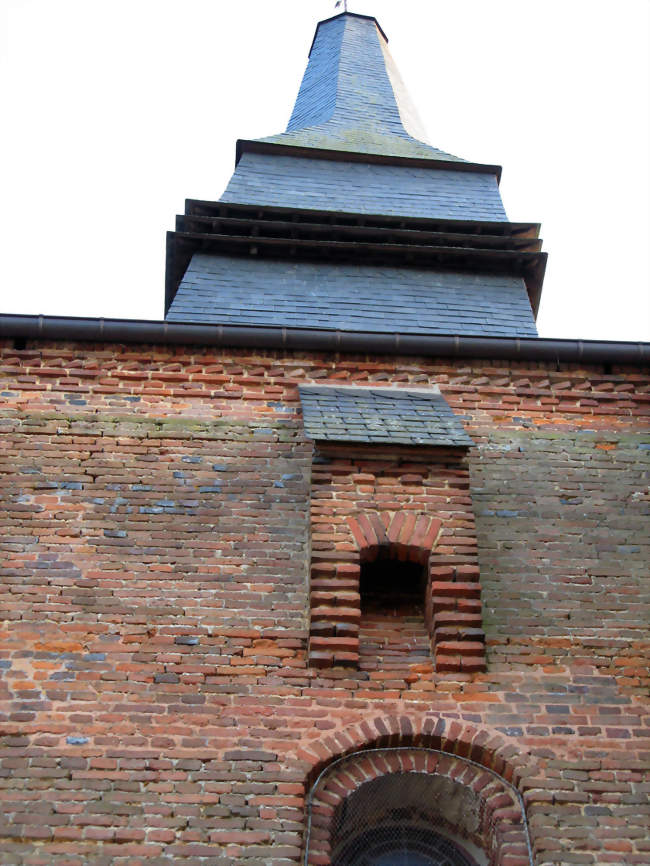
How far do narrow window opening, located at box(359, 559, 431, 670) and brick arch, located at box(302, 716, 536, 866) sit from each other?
506 mm

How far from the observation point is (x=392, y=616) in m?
7.10

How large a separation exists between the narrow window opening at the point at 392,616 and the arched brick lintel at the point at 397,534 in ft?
0.52

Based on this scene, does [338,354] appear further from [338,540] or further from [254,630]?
[254,630]

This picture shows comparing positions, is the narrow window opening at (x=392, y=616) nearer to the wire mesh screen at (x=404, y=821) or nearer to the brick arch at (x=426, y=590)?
the brick arch at (x=426, y=590)

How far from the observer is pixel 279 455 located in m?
7.84

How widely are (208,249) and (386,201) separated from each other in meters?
2.51

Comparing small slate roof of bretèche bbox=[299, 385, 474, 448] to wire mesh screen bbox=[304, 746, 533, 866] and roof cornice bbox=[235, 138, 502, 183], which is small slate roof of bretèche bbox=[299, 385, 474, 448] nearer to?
wire mesh screen bbox=[304, 746, 533, 866]

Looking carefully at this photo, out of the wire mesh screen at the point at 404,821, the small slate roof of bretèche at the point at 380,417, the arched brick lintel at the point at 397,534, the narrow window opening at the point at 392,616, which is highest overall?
the small slate roof of bretèche at the point at 380,417

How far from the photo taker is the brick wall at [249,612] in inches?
233

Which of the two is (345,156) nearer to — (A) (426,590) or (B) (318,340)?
(B) (318,340)

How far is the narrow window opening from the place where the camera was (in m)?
6.76

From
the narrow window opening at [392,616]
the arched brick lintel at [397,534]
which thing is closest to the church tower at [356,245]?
the arched brick lintel at [397,534]

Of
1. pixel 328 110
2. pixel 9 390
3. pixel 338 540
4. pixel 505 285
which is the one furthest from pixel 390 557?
pixel 328 110

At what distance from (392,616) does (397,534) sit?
0.56 metres
